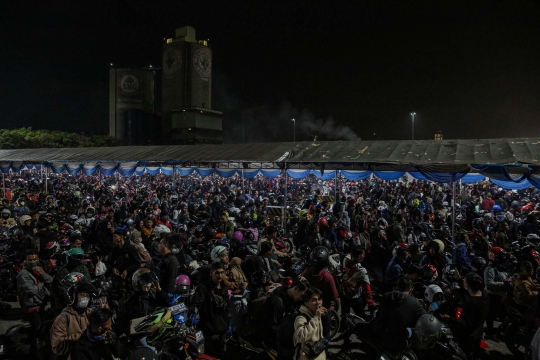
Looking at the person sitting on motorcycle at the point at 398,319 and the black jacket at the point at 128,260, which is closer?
the person sitting on motorcycle at the point at 398,319

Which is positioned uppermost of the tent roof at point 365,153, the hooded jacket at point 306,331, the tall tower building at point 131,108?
the tall tower building at point 131,108

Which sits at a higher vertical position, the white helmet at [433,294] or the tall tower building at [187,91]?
the tall tower building at [187,91]

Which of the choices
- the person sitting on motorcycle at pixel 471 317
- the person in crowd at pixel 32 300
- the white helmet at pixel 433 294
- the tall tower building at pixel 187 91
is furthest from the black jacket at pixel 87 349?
the tall tower building at pixel 187 91

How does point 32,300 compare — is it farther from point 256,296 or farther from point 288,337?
point 288,337

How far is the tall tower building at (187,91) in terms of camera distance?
8156cm

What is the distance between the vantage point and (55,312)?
18.9ft

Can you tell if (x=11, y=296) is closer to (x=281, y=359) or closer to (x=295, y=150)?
(x=281, y=359)

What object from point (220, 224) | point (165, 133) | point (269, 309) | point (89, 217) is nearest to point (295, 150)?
point (220, 224)

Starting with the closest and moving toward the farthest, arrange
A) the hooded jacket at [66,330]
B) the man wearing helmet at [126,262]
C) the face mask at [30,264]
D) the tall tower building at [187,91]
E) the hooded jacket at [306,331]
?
the hooded jacket at [306,331] < the hooded jacket at [66,330] < the face mask at [30,264] < the man wearing helmet at [126,262] < the tall tower building at [187,91]

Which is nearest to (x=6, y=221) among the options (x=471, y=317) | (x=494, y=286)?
(x=471, y=317)

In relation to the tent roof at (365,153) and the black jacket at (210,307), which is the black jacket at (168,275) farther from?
the tent roof at (365,153)

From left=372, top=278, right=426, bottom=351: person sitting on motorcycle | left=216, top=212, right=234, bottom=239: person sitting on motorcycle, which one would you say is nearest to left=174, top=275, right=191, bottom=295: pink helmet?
left=372, top=278, right=426, bottom=351: person sitting on motorcycle

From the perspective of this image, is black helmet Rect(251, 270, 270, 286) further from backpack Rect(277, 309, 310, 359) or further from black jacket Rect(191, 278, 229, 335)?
backpack Rect(277, 309, 310, 359)

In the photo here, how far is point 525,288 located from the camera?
5.65 m
